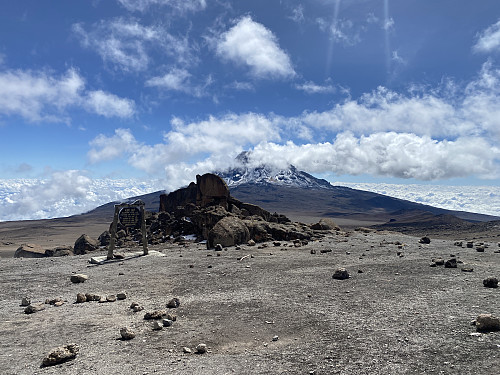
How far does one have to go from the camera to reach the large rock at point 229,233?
20.2m

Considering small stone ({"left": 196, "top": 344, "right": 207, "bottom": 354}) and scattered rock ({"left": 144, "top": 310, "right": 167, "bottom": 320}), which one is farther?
scattered rock ({"left": 144, "top": 310, "right": 167, "bottom": 320})

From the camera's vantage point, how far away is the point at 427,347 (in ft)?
15.9

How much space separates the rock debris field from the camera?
4703 mm

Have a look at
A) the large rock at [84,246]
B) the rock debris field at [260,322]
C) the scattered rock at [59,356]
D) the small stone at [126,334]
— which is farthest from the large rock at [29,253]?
the scattered rock at [59,356]

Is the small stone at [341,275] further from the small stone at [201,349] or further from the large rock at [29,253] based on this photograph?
the large rock at [29,253]

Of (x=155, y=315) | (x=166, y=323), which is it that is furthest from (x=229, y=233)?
(x=166, y=323)

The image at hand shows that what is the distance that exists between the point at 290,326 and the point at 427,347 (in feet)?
7.54

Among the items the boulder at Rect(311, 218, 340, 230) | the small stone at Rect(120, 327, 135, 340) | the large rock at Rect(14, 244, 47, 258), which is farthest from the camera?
the boulder at Rect(311, 218, 340, 230)

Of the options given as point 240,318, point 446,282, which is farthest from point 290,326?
point 446,282

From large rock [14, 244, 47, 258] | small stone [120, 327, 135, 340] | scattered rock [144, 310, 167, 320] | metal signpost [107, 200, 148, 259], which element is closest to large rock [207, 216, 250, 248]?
metal signpost [107, 200, 148, 259]

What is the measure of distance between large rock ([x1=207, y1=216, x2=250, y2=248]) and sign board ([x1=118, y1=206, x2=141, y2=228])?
14.9 feet

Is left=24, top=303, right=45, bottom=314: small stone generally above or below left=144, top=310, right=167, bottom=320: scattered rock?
below

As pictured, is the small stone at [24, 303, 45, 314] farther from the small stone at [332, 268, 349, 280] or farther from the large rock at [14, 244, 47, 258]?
the large rock at [14, 244, 47, 258]

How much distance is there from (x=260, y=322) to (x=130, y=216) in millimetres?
12875
